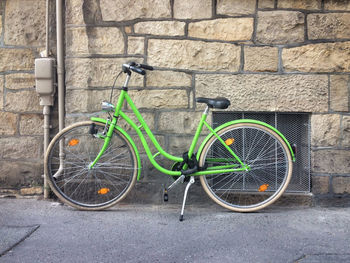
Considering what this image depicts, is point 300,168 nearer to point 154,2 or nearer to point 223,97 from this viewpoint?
point 223,97

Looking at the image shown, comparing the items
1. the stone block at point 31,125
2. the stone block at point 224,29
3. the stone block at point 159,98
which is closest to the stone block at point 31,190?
the stone block at point 31,125

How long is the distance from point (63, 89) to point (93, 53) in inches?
19.3

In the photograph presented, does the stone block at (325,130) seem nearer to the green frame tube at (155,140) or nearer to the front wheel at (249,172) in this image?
the front wheel at (249,172)

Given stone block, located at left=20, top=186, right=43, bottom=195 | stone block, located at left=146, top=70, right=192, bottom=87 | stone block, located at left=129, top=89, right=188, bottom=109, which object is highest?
stone block, located at left=146, top=70, right=192, bottom=87

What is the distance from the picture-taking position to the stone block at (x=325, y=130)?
3.50m

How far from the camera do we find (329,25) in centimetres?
346

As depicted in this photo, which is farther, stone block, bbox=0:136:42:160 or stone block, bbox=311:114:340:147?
stone block, bbox=0:136:42:160

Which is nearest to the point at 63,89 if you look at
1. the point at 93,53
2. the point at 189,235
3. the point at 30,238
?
the point at 93,53

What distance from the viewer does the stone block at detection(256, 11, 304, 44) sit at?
11.4 feet

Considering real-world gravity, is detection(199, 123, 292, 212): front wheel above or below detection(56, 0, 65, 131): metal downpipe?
below

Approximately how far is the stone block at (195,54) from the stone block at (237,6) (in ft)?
1.02

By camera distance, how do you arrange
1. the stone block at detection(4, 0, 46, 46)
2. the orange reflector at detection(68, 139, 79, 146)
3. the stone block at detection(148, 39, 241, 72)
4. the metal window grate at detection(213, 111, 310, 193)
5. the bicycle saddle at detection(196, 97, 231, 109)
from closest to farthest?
the bicycle saddle at detection(196, 97, 231, 109)
the orange reflector at detection(68, 139, 79, 146)
the stone block at detection(148, 39, 241, 72)
the metal window grate at detection(213, 111, 310, 193)
the stone block at detection(4, 0, 46, 46)

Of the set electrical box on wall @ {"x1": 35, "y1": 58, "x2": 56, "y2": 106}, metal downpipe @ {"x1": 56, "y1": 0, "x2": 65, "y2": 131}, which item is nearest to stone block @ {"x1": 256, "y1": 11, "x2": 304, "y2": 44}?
metal downpipe @ {"x1": 56, "y1": 0, "x2": 65, "y2": 131}

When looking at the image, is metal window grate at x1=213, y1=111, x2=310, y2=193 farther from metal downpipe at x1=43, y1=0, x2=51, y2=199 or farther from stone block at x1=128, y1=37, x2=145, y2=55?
metal downpipe at x1=43, y1=0, x2=51, y2=199
